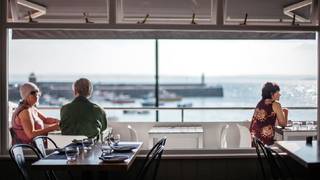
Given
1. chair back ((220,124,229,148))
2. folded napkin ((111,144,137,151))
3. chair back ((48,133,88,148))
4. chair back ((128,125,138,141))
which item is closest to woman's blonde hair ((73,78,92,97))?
chair back ((48,133,88,148))

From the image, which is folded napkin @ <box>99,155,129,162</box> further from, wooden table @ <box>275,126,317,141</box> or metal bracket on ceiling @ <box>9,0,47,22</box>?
wooden table @ <box>275,126,317,141</box>

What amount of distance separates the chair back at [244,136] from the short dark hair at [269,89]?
0.59 meters

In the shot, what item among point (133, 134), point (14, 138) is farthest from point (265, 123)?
point (14, 138)

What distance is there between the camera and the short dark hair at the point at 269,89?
4.20m

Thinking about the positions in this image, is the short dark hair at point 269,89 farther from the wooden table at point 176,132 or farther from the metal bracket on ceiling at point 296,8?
the wooden table at point 176,132

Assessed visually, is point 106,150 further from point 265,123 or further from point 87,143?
point 265,123

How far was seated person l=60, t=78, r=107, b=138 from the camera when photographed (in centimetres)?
358

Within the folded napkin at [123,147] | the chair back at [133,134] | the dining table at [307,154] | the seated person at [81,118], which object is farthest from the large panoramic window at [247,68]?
the folded napkin at [123,147]

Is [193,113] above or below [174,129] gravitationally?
above

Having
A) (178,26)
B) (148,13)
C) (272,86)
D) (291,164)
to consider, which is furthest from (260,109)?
(148,13)

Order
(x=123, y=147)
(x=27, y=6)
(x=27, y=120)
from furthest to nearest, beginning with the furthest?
(x=27, y=120), (x=27, y=6), (x=123, y=147)

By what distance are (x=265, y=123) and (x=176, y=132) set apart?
1151 millimetres

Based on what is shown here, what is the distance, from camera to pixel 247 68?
4988 mm

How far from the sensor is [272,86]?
13.9 ft
